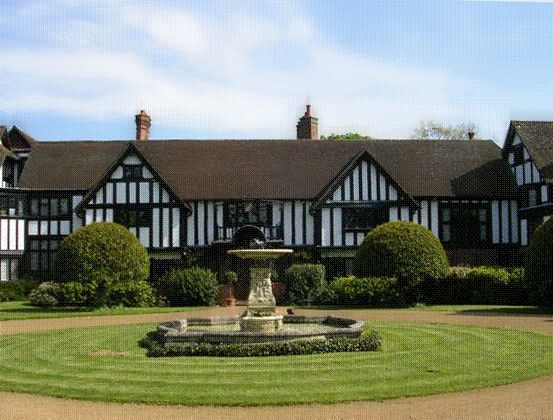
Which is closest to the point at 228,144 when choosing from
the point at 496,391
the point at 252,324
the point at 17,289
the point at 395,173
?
the point at 395,173

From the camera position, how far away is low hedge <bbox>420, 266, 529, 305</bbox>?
A: 29.5 m

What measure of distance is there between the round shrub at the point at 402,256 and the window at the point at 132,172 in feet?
39.7

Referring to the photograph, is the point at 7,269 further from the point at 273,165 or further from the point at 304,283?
the point at 304,283

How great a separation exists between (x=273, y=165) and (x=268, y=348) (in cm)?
2462

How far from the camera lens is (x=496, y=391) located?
1073 cm

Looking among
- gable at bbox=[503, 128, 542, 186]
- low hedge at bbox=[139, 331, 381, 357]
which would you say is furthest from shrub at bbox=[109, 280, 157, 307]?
gable at bbox=[503, 128, 542, 186]

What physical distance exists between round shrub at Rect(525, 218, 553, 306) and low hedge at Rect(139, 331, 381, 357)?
12571 mm

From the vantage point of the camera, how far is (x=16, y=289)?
34.8m

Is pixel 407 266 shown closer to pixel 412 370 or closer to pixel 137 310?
pixel 137 310

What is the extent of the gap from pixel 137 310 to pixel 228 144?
49.4 ft

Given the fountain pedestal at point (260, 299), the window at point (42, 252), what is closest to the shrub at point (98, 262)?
the window at point (42, 252)

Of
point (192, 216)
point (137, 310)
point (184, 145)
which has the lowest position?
point (137, 310)

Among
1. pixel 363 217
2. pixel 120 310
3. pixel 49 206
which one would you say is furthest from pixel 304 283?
pixel 49 206

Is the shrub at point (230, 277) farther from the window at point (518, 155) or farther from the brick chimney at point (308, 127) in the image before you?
the window at point (518, 155)
